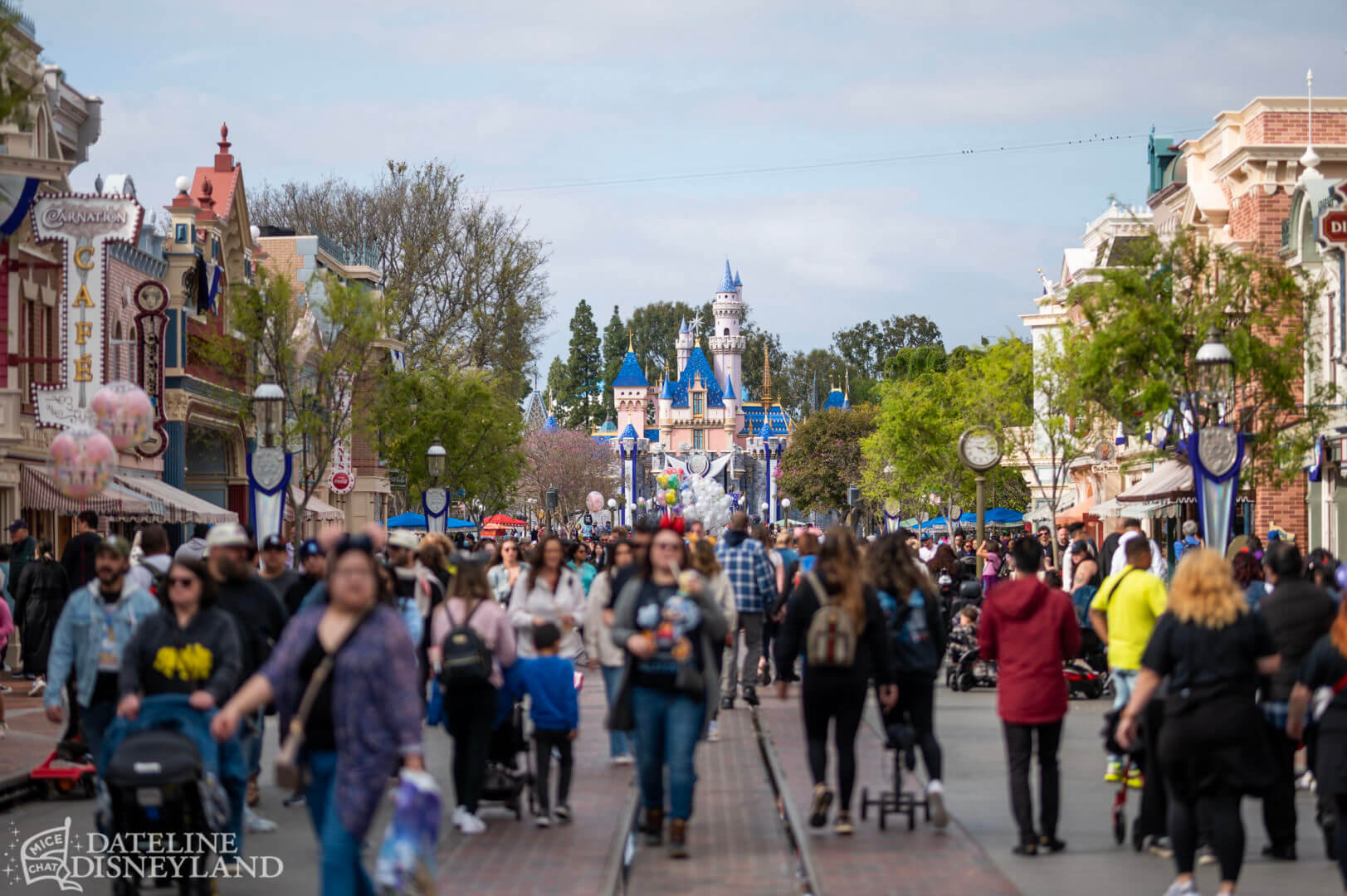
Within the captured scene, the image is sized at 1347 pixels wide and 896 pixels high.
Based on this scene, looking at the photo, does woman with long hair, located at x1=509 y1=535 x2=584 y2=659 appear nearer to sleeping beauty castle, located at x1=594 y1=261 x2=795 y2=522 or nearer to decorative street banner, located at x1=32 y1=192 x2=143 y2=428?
decorative street banner, located at x1=32 y1=192 x2=143 y2=428

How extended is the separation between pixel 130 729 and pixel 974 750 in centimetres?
848

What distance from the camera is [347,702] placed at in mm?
6668

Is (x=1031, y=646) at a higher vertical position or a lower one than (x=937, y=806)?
higher

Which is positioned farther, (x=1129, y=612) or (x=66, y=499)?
(x=66, y=499)

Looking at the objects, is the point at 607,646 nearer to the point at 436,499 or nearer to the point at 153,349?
the point at 153,349

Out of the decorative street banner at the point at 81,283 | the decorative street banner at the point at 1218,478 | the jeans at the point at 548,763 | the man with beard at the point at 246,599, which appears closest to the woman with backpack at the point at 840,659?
the jeans at the point at 548,763

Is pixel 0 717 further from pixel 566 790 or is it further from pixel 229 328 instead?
pixel 229 328

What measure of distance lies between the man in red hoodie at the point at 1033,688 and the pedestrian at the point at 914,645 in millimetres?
866

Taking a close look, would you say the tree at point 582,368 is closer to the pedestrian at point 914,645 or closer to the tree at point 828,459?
the tree at point 828,459

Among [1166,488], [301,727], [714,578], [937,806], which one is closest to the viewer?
[301,727]

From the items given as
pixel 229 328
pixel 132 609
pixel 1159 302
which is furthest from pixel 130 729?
pixel 229 328

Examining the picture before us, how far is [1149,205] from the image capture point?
1817 inches

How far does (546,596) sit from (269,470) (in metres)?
12.0

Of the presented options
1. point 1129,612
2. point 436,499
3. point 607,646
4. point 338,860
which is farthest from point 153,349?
point 338,860
